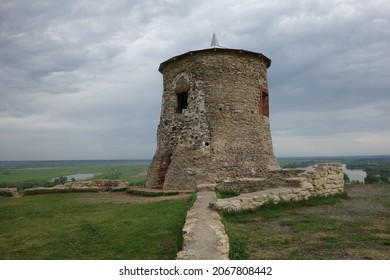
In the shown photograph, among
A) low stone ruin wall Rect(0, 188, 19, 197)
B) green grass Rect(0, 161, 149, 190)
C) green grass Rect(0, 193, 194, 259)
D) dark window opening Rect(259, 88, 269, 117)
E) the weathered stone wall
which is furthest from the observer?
green grass Rect(0, 161, 149, 190)

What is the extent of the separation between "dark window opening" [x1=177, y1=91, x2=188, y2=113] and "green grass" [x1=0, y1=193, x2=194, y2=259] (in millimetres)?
7708

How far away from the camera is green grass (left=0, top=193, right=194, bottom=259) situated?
541 cm

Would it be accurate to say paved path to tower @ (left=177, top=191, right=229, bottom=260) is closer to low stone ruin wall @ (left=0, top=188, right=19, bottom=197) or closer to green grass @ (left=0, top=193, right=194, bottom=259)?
green grass @ (left=0, top=193, right=194, bottom=259)

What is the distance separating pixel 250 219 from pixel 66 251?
4118mm

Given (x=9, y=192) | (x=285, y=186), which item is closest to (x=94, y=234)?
(x=285, y=186)

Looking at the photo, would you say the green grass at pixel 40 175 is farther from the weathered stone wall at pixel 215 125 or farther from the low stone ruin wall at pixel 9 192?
the low stone ruin wall at pixel 9 192

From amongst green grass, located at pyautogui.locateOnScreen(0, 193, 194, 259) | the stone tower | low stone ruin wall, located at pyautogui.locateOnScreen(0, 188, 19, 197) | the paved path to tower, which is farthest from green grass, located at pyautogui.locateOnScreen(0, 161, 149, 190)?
the paved path to tower

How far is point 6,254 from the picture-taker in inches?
227

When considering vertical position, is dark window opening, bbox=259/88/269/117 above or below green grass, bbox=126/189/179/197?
above

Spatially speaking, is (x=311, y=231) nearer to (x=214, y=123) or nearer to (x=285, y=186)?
(x=285, y=186)

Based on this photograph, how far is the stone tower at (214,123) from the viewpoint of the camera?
14.4 meters

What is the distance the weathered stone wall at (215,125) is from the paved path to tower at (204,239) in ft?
23.7

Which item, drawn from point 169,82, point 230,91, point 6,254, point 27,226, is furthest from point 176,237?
point 169,82

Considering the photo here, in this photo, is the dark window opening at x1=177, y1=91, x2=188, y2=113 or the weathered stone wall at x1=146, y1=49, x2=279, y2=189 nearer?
the weathered stone wall at x1=146, y1=49, x2=279, y2=189
